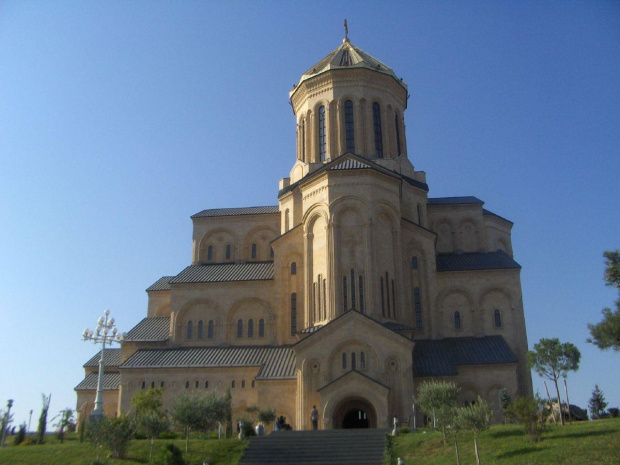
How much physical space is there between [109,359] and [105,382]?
3.43 metres

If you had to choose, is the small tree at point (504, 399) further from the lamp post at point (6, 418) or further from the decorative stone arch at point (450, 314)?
the lamp post at point (6, 418)

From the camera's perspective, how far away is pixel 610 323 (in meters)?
23.6

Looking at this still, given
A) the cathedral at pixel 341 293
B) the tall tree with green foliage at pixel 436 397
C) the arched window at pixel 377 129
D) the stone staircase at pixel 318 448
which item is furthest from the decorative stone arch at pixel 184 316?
the tall tree with green foliage at pixel 436 397

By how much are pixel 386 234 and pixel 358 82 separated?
12.2m

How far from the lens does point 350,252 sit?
116 ft

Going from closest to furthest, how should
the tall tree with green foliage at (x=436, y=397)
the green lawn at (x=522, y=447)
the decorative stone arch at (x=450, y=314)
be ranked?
1. the green lawn at (x=522, y=447)
2. the tall tree with green foliage at (x=436, y=397)
3. the decorative stone arch at (x=450, y=314)

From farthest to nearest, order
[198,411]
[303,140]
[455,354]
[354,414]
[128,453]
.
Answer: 1. [303,140]
2. [455,354]
3. [354,414]
4. [198,411]
5. [128,453]

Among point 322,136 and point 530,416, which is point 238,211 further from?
point 530,416

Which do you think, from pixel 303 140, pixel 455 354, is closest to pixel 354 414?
pixel 455 354

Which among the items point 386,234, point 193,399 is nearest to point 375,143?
point 386,234

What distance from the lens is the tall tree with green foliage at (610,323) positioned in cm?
2355

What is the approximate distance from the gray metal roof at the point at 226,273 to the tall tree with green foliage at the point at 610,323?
20279 millimetres

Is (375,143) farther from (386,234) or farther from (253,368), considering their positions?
(253,368)

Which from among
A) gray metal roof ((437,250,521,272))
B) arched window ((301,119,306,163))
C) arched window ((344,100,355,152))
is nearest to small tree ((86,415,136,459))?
gray metal roof ((437,250,521,272))
